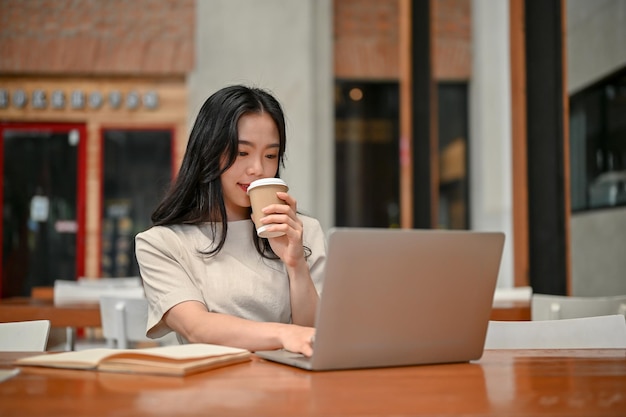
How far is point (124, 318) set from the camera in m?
2.92

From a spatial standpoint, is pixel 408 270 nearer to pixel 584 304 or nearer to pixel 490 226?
pixel 584 304

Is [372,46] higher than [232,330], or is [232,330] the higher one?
[372,46]

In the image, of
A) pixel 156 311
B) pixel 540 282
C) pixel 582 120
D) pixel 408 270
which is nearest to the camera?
pixel 408 270

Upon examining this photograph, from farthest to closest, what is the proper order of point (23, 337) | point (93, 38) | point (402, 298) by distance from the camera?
point (93, 38)
point (23, 337)
point (402, 298)

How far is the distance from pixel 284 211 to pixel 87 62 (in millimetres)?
6158

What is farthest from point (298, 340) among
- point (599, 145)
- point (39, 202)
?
point (39, 202)

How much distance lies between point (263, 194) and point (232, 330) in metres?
0.30

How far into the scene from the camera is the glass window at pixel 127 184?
749 centimetres

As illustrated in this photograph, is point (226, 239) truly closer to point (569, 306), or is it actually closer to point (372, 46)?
point (569, 306)

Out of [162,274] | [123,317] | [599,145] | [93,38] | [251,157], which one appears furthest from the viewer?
[93,38]

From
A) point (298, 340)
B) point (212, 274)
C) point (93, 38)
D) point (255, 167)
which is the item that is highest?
point (93, 38)

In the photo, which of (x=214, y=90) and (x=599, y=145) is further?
(x=214, y=90)

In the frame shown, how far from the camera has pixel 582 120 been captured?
3951 mm

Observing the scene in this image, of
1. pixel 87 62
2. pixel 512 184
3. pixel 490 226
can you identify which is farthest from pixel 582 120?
pixel 87 62
